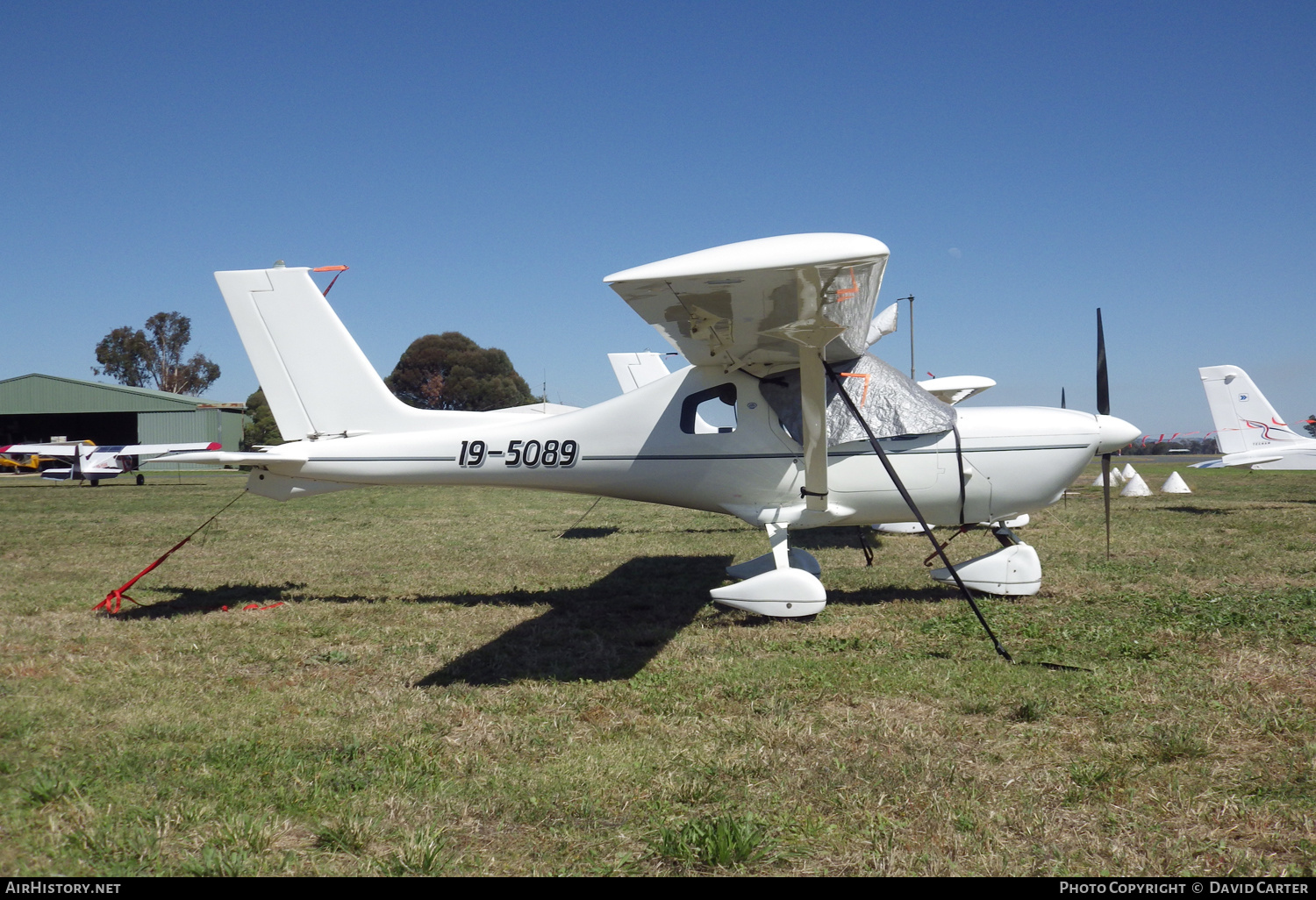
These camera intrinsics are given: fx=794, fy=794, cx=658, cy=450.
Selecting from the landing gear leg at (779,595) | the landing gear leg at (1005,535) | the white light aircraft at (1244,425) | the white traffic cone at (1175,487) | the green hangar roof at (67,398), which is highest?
the green hangar roof at (67,398)

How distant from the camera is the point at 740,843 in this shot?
2668mm

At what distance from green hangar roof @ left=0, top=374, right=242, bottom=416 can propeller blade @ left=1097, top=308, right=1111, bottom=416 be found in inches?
2213

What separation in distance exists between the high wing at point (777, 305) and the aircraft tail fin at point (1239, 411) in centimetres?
1490

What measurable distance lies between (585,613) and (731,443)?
6.37 ft

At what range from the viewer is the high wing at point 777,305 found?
14.0ft

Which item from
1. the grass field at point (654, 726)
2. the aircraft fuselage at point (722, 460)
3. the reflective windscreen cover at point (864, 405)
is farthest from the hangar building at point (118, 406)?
the reflective windscreen cover at point (864, 405)

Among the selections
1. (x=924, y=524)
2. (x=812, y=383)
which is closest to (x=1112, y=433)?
(x=924, y=524)

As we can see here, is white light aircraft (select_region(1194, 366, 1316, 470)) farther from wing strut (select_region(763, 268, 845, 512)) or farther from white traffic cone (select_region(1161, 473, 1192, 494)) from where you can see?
wing strut (select_region(763, 268, 845, 512))

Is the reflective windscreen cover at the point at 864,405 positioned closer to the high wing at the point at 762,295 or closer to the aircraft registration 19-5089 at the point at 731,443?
the aircraft registration 19-5089 at the point at 731,443

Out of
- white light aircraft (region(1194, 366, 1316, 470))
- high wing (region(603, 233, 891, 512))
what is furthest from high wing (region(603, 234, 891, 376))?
white light aircraft (region(1194, 366, 1316, 470))

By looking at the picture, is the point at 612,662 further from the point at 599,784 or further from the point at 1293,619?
the point at 1293,619

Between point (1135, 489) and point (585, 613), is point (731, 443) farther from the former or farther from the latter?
point (1135, 489)

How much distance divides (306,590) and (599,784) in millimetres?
5778

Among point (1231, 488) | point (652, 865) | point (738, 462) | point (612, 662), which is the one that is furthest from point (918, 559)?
point (1231, 488)
